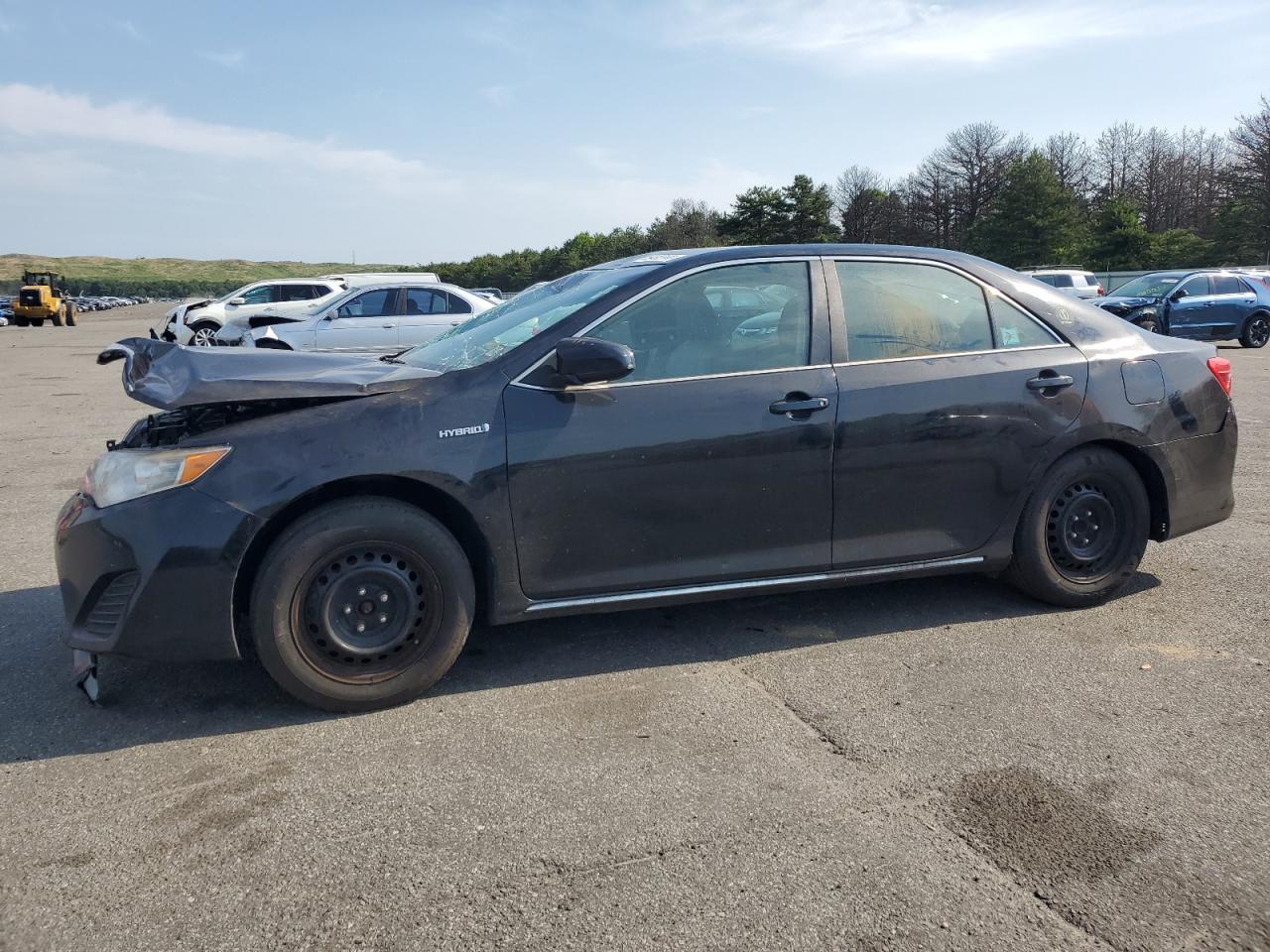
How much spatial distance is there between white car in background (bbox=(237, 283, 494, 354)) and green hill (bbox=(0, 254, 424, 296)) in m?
105

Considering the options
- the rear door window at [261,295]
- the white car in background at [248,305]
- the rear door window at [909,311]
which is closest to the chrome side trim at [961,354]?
the rear door window at [909,311]

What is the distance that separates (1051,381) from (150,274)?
645 ft

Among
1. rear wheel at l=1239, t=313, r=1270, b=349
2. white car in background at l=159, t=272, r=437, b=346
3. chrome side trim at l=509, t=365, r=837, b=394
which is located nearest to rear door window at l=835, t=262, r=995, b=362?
chrome side trim at l=509, t=365, r=837, b=394

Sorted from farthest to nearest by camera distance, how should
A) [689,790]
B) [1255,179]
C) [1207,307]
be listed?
[1255,179]
[1207,307]
[689,790]

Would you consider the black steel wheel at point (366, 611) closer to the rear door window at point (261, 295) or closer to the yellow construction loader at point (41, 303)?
the rear door window at point (261, 295)

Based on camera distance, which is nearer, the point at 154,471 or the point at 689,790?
the point at 689,790

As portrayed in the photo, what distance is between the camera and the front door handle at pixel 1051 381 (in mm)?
4273

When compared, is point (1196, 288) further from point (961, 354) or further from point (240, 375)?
point (240, 375)

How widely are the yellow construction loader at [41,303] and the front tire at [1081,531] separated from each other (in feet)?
178

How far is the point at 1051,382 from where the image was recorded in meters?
4.30

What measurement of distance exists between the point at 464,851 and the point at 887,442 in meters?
2.36

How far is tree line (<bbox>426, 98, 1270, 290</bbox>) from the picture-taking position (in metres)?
48.9

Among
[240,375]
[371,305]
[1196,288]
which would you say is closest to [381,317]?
[371,305]

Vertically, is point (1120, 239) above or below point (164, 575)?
above
